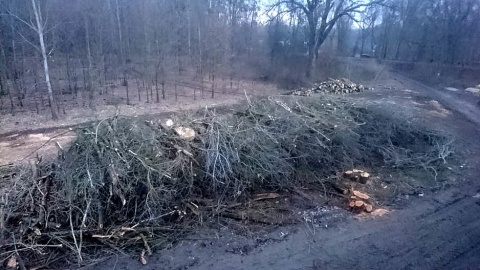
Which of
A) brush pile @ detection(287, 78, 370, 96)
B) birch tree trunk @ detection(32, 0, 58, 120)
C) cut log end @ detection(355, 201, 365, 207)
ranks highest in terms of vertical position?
birch tree trunk @ detection(32, 0, 58, 120)

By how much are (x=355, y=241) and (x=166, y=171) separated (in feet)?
12.6

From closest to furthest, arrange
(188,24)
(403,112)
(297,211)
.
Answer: (297,211) < (403,112) < (188,24)

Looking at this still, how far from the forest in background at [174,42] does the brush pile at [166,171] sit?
25.3 feet

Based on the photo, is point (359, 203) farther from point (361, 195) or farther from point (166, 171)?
point (166, 171)

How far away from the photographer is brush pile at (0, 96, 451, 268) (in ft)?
18.7

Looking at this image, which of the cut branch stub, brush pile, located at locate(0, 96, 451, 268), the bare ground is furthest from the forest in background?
the cut branch stub

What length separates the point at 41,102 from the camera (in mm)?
15156

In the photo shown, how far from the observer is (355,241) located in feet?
19.2

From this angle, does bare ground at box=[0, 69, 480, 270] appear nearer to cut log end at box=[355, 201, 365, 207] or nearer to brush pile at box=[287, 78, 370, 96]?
cut log end at box=[355, 201, 365, 207]

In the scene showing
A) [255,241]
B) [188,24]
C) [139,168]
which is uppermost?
[188,24]

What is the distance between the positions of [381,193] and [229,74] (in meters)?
16.6

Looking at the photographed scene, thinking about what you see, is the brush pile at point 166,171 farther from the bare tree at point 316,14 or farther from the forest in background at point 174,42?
the bare tree at point 316,14

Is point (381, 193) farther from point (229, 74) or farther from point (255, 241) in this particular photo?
point (229, 74)

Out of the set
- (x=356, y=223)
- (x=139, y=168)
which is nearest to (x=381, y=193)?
(x=356, y=223)
